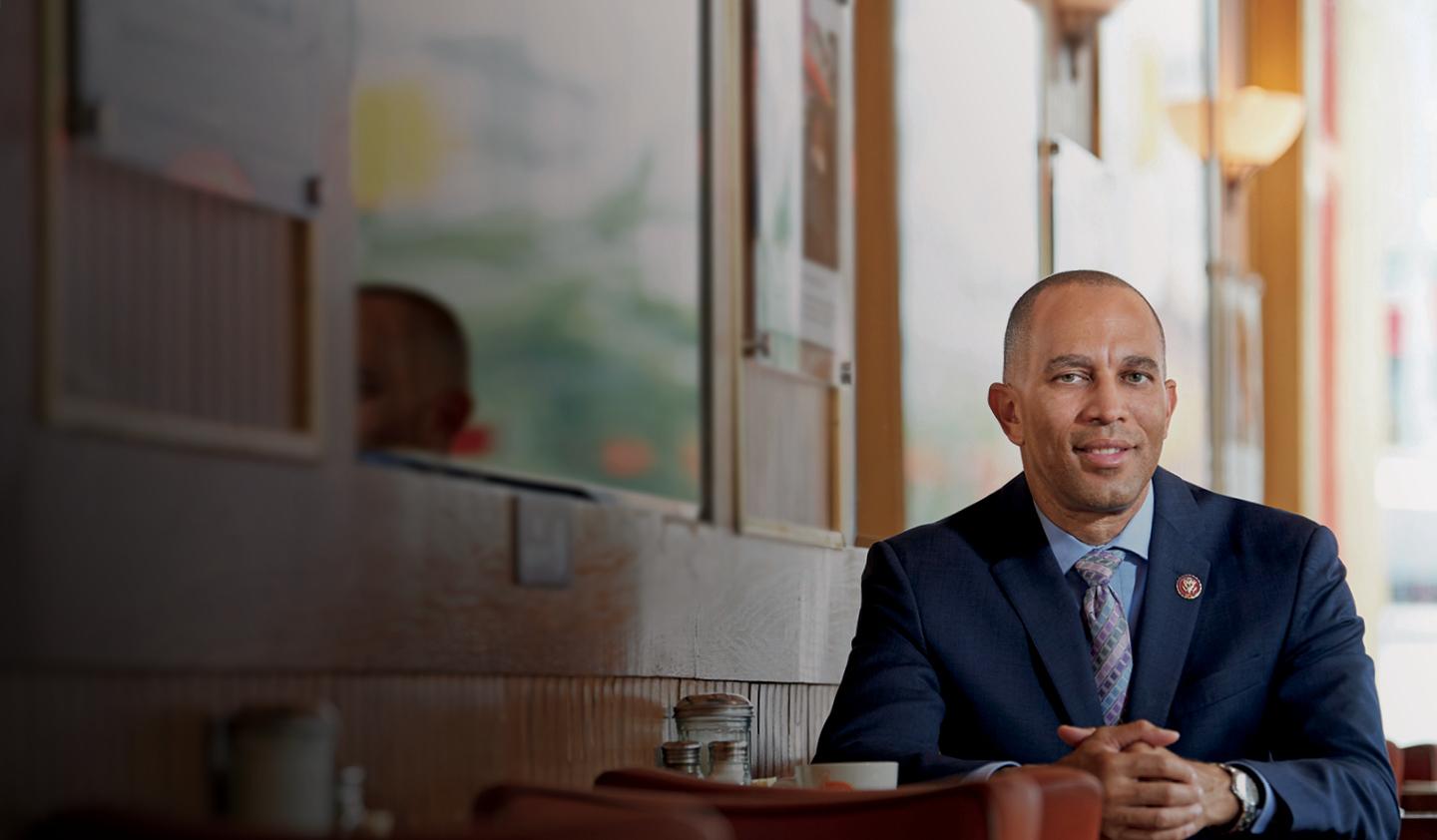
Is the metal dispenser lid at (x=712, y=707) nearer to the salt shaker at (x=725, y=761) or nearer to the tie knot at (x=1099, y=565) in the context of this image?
the salt shaker at (x=725, y=761)

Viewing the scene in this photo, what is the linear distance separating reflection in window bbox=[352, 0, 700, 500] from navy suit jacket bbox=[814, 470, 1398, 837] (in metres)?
0.42

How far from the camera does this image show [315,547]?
1819mm

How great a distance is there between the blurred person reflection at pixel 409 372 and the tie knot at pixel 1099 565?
0.95 metres

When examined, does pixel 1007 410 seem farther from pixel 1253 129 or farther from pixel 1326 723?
pixel 1253 129

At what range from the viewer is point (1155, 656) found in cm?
247

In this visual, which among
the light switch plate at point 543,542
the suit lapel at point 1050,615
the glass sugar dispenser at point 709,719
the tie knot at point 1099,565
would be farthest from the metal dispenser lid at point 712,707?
the tie knot at point 1099,565

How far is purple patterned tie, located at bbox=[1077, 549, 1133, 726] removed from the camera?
2512 mm

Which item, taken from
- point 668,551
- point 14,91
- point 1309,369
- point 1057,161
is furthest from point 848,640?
point 1309,369

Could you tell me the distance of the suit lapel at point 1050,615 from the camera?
2475 mm

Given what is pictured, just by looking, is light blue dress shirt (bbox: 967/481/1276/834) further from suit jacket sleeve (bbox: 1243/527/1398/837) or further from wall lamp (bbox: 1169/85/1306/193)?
wall lamp (bbox: 1169/85/1306/193)

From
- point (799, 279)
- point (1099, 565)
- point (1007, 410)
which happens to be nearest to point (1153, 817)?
point (1099, 565)

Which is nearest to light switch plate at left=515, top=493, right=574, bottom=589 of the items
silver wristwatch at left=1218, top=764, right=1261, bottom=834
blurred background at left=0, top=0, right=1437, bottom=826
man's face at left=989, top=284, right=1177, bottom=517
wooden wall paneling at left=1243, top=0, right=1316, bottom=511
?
blurred background at left=0, top=0, right=1437, bottom=826

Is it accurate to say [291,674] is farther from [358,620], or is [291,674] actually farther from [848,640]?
[848,640]

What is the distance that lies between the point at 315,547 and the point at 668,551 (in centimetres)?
87
